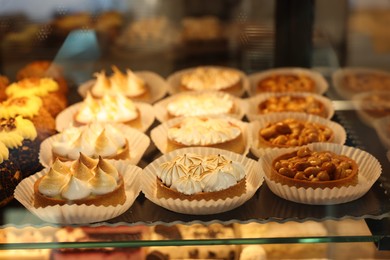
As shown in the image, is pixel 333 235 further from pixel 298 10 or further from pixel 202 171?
pixel 298 10

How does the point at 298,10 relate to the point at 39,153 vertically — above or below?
above

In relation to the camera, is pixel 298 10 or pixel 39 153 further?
pixel 298 10

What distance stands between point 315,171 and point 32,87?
4.45 ft

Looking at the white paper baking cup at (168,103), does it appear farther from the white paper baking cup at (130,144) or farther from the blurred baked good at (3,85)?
the blurred baked good at (3,85)

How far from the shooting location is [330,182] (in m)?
2.16

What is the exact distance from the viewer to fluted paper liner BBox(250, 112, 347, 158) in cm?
255

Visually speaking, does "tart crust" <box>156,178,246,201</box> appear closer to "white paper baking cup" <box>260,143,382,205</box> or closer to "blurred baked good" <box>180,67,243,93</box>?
"white paper baking cup" <box>260,143,382,205</box>

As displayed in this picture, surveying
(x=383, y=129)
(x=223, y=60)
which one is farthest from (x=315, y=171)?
(x=223, y=60)

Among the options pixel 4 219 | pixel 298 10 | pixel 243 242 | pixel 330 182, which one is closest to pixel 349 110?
pixel 298 10

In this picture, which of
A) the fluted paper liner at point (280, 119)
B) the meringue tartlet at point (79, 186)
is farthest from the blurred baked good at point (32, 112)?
the fluted paper liner at point (280, 119)

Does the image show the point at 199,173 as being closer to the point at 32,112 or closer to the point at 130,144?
the point at 130,144

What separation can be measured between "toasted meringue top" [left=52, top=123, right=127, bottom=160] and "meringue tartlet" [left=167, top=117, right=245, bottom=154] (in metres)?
0.20

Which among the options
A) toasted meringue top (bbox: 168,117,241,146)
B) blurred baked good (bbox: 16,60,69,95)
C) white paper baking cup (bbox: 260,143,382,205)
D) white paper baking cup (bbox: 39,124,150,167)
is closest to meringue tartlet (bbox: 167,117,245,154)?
toasted meringue top (bbox: 168,117,241,146)

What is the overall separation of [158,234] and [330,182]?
600 millimetres
